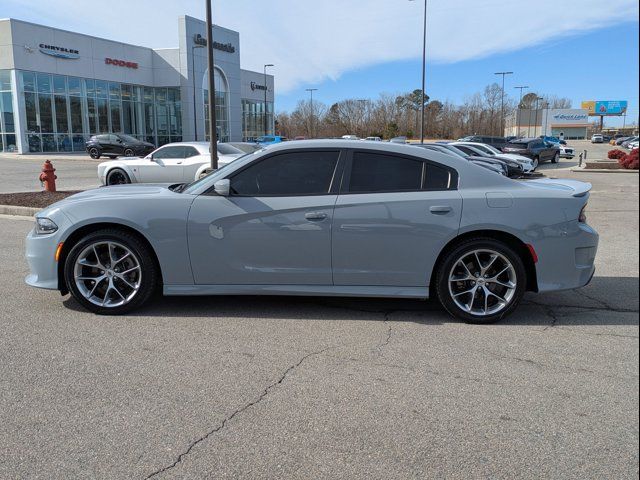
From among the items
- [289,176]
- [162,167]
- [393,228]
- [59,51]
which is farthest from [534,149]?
[59,51]

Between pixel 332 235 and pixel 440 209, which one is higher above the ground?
pixel 440 209

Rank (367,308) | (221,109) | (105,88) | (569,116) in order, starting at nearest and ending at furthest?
1. (367,308)
2. (105,88)
3. (221,109)
4. (569,116)

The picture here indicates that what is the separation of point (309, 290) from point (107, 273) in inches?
75.2

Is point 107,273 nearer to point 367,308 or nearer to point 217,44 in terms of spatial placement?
point 367,308

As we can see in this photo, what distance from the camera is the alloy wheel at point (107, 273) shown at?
201 inches

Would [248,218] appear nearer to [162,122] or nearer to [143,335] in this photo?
[143,335]

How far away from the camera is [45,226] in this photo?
A: 5.14 m

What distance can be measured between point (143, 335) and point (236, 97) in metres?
54.7

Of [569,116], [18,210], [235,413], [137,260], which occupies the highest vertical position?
[569,116]

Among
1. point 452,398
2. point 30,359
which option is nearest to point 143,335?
point 30,359

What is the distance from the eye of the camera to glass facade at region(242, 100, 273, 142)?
2463 inches

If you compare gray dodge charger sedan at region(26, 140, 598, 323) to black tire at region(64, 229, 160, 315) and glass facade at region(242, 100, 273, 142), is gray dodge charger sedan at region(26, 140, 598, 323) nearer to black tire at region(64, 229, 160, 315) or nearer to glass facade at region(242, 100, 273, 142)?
black tire at region(64, 229, 160, 315)

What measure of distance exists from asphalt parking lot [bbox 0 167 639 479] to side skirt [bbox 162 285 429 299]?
0.27 meters

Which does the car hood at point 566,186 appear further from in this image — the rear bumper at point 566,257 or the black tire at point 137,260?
the black tire at point 137,260
